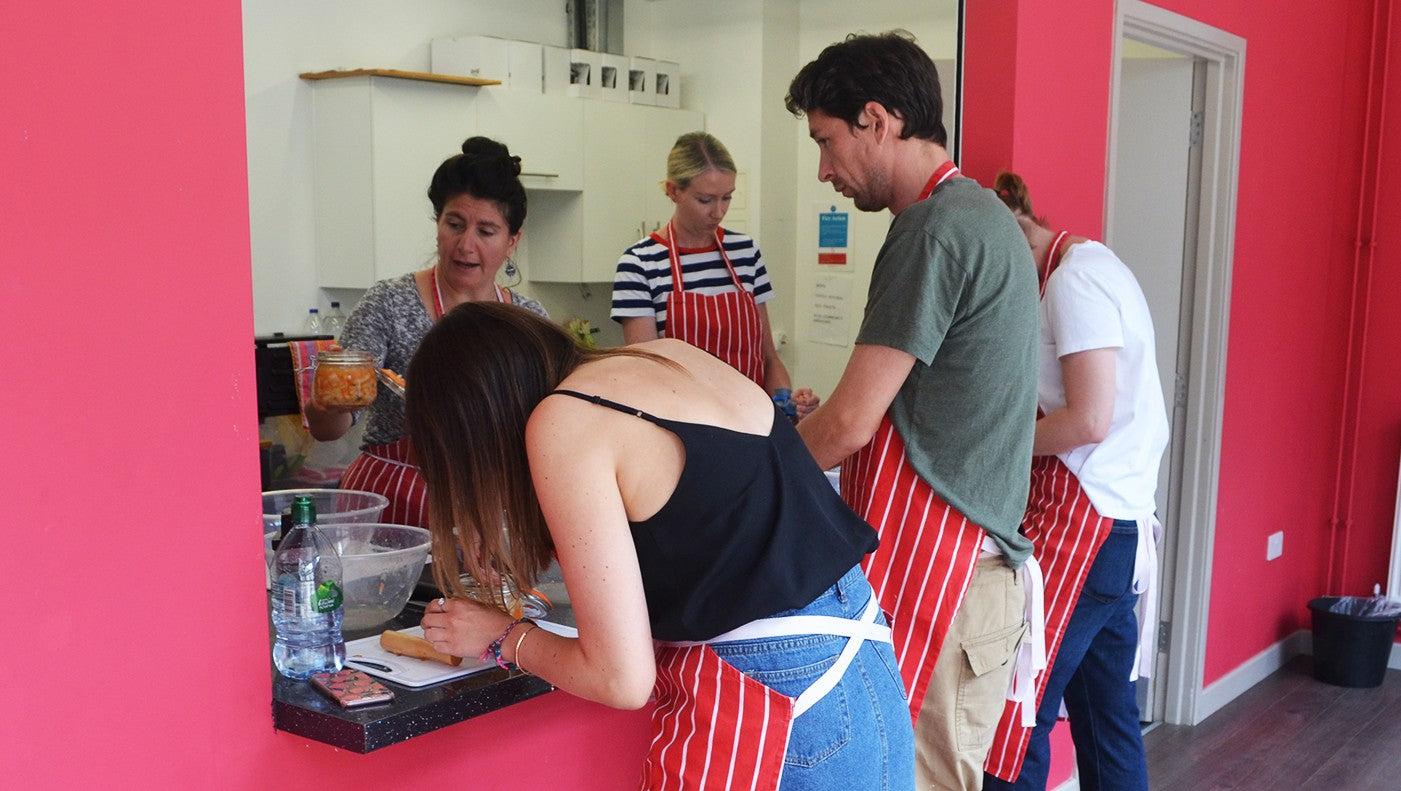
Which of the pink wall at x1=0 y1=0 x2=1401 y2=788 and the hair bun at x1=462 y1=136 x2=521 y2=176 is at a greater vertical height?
the hair bun at x1=462 y1=136 x2=521 y2=176

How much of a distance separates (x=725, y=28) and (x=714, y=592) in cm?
412

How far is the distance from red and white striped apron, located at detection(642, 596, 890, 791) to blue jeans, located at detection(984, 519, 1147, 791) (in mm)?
1210

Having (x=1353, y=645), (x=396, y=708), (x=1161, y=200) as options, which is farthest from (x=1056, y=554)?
(x=1353, y=645)

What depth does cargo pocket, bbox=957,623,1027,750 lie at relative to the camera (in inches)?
83.6

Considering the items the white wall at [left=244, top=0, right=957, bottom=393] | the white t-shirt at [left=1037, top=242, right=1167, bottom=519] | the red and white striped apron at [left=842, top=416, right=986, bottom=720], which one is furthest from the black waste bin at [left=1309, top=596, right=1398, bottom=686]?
the red and white striped apron at [left=842, top=416, right=986, bottom=720]

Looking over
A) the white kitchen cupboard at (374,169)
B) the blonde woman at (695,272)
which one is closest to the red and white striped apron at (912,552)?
the blonde woman at (695,272)

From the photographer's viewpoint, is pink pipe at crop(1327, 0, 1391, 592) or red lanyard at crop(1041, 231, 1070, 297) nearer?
red lanyard at crop(1041, 231, 1070, 297)

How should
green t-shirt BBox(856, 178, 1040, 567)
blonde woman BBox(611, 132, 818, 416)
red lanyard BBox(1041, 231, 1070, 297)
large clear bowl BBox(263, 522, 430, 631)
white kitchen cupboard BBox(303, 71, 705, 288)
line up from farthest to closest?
white kitchen cupboard BBox(303, 71, 705, 288) → blonde woman BBox(611, 132, 818, 416) → red lanyard BBox(1041, 231, 1070, 297) → green t-shirt BBox(856, 178, 1040, 567) → large clear bowl BBox(263, 522, 430, 631)

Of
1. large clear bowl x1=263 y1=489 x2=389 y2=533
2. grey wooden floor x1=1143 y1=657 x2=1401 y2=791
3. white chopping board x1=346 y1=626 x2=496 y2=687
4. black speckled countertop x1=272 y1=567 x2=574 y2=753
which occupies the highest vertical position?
large clear bowl x1=263 y1=489 x2=389 y2=533

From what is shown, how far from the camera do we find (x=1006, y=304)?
6.38 feet

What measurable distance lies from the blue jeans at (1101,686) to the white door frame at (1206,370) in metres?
1.43

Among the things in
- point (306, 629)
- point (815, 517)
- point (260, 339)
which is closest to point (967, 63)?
point (815, 517)

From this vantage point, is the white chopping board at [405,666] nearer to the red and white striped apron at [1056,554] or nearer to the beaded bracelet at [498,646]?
the beaded bracelet at [498,646]

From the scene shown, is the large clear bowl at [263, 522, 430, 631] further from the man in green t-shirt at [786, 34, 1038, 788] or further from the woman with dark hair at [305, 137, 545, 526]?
the man in green t-shirt at [786, 34, 1038, 788]
